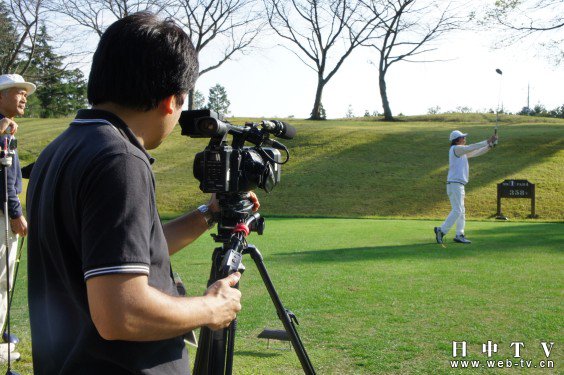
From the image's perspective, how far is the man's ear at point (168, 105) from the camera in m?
1.99

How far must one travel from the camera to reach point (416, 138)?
36.2 metres

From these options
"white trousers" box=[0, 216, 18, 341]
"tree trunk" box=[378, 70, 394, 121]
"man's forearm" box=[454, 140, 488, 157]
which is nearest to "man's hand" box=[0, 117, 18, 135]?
"white trousers" box=[0, 216, 18, 341]

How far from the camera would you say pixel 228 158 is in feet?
8.64

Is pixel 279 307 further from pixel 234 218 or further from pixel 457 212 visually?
pixel 457 212

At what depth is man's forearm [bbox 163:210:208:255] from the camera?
9.16 ft

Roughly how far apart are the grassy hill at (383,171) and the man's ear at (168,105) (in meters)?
21.3

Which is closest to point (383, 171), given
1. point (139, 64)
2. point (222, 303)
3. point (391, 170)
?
point (391, 170)

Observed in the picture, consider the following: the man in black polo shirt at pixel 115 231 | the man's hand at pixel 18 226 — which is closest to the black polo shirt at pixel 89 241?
the man in black polo shirt at pixel 115 231

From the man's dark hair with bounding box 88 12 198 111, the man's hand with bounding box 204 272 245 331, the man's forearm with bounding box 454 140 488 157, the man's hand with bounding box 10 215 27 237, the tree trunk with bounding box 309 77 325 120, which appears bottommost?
the man's hand with bounding box 10 215 27 237

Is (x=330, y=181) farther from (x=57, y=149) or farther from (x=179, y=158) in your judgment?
(x=57, y=149)

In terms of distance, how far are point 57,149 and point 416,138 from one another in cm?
3546

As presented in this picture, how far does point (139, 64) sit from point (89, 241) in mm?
560

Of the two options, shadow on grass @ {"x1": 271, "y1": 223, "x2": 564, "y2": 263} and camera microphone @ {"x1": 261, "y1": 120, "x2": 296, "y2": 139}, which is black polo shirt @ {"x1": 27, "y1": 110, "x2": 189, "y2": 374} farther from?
shadow on grass @ {"x1": 271, "y1": 223, "x2": 564, "y2": 263}

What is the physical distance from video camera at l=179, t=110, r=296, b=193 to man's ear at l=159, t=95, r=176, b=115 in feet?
1.94
